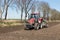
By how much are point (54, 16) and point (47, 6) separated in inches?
749

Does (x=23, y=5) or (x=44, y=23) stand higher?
(x=23, y=5)

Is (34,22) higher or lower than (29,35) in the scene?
higher

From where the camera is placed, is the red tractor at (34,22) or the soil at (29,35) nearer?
the soil at (29,35)

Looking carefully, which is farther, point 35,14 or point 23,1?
point 23,1

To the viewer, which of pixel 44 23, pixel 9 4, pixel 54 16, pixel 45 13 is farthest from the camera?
pixel 54 16

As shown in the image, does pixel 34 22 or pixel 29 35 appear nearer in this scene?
pixel 29 35

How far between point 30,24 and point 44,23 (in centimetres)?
525

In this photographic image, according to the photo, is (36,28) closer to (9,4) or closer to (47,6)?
(9,4)

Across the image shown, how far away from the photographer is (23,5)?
7100 centimetres

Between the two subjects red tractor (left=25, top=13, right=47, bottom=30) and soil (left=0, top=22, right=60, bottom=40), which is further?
red tractor (left=25, top=13, right=47, bottom=30)

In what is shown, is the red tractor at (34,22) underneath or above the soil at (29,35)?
above

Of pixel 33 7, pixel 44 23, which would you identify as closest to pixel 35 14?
pixel 44 23

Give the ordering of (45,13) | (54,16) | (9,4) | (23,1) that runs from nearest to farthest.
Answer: (9,4), (23,1), (45,13), (54,16)

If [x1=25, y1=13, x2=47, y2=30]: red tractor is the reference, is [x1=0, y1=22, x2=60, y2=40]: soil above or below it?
below
